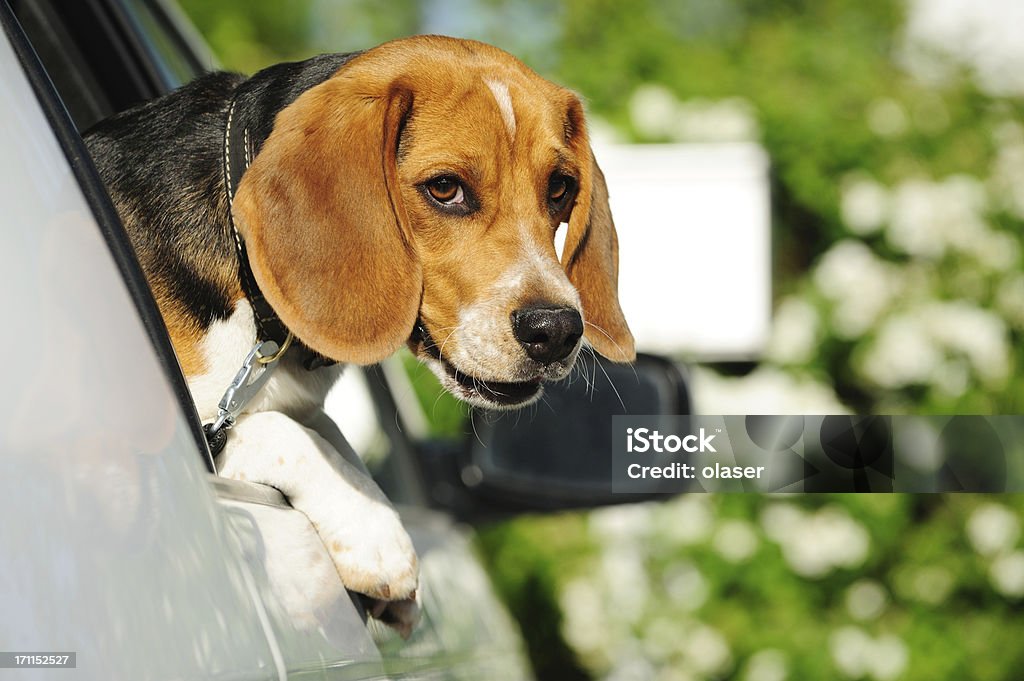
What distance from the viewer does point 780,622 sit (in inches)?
200

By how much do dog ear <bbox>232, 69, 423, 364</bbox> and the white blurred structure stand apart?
3268 mm

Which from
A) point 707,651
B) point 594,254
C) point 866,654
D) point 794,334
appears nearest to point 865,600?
point 866,654

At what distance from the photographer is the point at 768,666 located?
5004mm

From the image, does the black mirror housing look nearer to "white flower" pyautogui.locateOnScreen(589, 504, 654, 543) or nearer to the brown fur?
the brown fur

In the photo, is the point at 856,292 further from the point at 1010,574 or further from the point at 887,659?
the point at 887,659

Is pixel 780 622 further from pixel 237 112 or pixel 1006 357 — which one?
pixel 237 112

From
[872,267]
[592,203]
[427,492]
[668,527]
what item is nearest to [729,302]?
[872,267]

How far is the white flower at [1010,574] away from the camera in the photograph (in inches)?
192

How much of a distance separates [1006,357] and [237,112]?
4.11 m

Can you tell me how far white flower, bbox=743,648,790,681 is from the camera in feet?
16.4

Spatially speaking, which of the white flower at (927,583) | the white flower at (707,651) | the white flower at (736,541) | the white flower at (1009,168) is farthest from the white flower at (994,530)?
the white flower at (1009,168)

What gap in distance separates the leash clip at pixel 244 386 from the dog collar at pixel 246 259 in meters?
0.02

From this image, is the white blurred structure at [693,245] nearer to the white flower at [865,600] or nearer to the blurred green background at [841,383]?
the blurred green background at [841,383]

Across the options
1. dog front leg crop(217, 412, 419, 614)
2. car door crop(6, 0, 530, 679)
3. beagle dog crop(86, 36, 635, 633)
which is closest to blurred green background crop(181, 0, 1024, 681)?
car door crop(6, 0, 530, 679)
